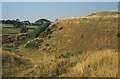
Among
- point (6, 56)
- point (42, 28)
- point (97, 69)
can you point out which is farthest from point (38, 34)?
point (97, 69)

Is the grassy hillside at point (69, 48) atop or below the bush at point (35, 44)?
atop

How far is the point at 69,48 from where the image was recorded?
4066 centimetres

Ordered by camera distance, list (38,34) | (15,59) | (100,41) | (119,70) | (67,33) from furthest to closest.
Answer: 1. (38,34)
2. (67,33)
3. (100,41)
4. (15,59)
5. (119,70)

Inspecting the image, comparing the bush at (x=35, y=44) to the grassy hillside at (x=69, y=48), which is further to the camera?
the bush at (x=35, y=44)

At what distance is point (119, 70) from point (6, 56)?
40.8ft

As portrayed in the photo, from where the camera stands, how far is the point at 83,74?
1205cm

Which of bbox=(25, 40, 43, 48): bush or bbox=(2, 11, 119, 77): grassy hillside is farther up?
bbox=(2, 11, 119, 77): grassy hillside

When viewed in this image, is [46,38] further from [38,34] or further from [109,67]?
[109,67]

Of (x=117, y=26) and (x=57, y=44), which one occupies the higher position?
(x=117, y=26)

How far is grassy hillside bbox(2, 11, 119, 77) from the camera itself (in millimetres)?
13594

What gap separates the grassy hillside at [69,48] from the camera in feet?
44.6

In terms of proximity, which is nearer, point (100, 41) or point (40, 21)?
point (100, 41)

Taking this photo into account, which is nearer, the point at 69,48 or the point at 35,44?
the point at 69,48

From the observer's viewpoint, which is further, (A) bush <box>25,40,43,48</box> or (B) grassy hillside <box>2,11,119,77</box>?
(A) bush <box>25,40,43,48</box>
